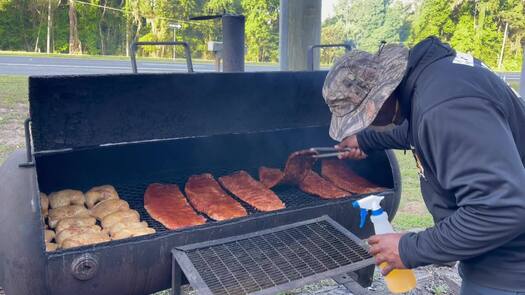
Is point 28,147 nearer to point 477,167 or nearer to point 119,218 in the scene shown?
point 119,218

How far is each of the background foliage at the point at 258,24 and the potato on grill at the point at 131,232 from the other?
1440cm

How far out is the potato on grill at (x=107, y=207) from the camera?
10.3ft

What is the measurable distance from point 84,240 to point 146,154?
3.94ft

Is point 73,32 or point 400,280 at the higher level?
point 73,32

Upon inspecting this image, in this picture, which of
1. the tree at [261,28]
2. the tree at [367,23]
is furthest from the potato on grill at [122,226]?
the tree at [261,28]

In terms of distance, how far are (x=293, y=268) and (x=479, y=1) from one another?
2366 centimetres

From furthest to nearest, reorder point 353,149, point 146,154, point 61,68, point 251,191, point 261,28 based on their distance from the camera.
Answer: point 261,28
point 61,68
point 146,154
point 251,191
point 353,149

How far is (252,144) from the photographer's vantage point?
415cm

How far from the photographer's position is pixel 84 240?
263cm

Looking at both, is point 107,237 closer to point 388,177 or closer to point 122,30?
point 388,177

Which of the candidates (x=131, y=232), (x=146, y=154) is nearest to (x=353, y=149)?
(x=131, y=232)

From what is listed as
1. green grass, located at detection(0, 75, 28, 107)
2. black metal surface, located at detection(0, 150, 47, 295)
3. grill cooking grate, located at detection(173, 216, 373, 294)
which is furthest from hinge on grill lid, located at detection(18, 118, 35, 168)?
green grass, located at detection(0, 75, 28, 107)

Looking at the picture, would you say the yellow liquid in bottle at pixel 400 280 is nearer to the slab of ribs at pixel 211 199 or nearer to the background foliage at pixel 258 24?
the slab of ribs at pixel 211 199

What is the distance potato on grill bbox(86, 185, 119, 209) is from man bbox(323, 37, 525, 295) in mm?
2073
